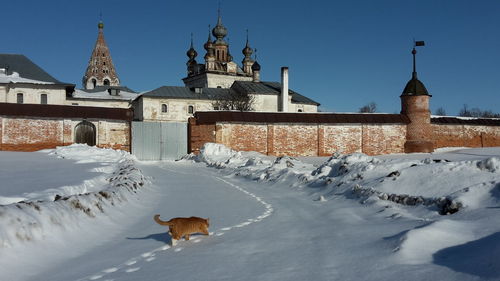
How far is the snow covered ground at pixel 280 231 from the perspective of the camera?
405 centimetres

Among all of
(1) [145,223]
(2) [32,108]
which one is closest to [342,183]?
(1) [145,223]

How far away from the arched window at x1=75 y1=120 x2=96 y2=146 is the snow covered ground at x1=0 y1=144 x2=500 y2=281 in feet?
63.0

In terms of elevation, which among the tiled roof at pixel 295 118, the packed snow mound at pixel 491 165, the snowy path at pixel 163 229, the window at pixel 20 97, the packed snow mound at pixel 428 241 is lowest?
the snowy path at pixel 163 229

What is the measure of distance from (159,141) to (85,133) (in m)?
4.67

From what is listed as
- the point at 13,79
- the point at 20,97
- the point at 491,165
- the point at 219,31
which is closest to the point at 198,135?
the point at 491,165

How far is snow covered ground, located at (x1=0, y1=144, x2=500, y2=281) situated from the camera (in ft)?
13.3

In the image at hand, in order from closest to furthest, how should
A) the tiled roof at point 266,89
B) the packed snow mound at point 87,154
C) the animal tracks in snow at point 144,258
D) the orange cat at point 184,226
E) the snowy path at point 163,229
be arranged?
→ the animal tracks in snow at point 144,258 < the snowy path at point 163,229 < the orange cat at point 184,226 < the packed snow mound at point 87,154 < the tiled roof at point 266,89

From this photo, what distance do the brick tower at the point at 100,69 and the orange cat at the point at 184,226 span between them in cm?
6448

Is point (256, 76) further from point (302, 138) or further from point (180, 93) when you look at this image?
point (302, 138)

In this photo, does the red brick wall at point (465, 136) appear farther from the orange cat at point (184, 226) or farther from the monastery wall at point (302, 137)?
the orange cat at point (184, 226)

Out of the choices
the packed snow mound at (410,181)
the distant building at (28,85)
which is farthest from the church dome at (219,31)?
the packed snow mound at (410,181)

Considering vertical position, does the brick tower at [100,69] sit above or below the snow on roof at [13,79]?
above

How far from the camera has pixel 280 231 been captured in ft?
19.5

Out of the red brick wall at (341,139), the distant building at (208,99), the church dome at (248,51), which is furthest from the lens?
the church dome at (248,51)
